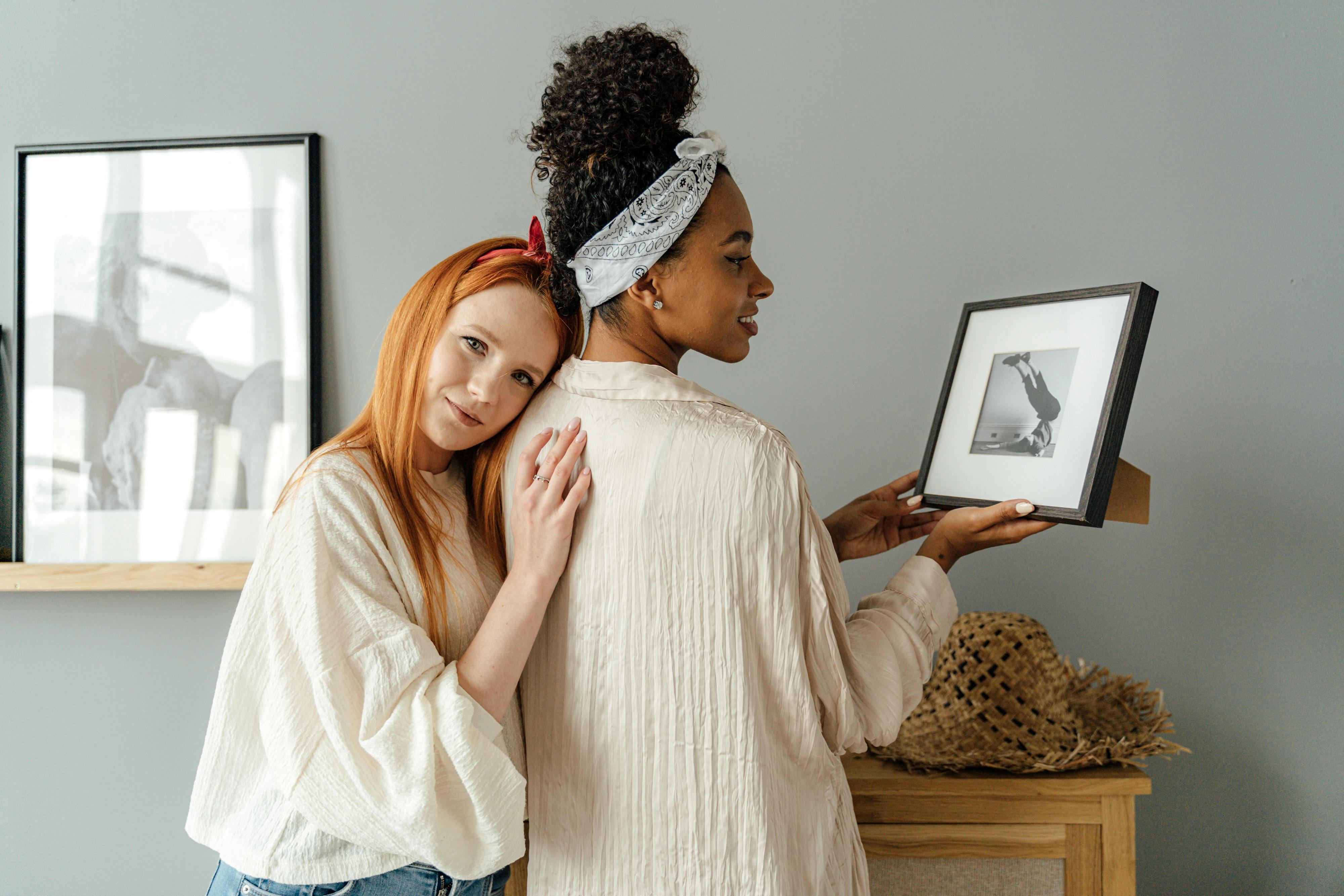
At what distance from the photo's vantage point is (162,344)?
5.63 ft

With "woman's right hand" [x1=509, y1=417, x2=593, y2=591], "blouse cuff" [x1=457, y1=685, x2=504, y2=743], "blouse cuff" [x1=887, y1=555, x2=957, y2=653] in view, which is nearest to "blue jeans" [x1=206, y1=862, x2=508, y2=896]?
"blouse cuff" [x1=457, y1=685, x2=504, y2=743]

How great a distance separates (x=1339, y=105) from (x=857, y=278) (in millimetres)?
933

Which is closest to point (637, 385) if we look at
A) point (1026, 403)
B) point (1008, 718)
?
point (1026, 403)

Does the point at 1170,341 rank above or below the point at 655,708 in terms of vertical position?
above

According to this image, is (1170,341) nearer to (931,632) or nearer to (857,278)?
(857,278)

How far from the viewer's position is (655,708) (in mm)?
820

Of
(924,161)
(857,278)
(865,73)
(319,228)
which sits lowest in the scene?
(857,278)

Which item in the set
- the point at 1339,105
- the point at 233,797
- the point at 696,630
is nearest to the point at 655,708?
the point at 696,630

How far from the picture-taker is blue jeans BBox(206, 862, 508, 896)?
89 centimetres

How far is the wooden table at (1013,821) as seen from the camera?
121 cm

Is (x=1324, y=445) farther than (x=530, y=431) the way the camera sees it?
Yes

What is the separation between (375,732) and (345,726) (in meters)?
0.03

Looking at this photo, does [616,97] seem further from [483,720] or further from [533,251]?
[483,720]

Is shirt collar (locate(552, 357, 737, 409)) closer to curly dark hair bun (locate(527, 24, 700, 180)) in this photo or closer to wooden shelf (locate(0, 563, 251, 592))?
curly dark hair bun (locate(527, 24, 700, 180))
